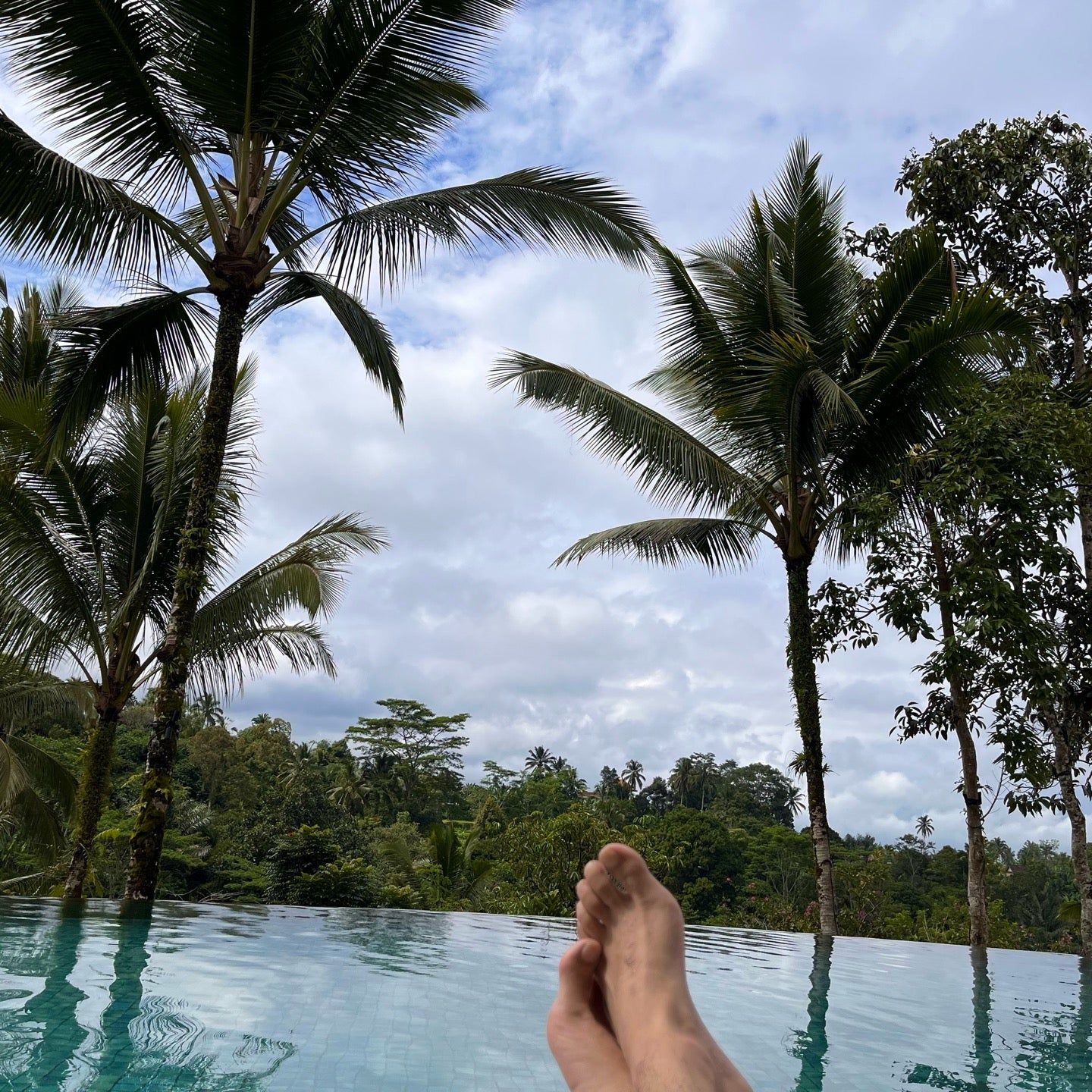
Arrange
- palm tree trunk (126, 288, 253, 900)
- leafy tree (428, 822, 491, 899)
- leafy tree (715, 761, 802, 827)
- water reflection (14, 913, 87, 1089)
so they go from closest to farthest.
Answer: water reflection (14, 913, 87, 1089) < palm tree trunk (126, 288, 253, 900) < leafy tree (428, 822, 491, 899) < leafy tree (715, 761, 802, 827)

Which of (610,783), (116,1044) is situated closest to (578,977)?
(116,1044)

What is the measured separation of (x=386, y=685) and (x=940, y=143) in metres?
23.7

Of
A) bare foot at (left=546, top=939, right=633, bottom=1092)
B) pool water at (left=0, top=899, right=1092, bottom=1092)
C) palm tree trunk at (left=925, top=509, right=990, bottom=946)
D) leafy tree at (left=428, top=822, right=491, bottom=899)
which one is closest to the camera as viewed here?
bare foot at (left=546, top=939, right=633, bottom=1092)

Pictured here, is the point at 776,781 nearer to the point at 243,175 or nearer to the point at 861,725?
the point at 861,725

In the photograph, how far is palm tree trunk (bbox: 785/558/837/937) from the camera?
681 cm

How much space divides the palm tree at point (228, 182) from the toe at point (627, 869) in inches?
143

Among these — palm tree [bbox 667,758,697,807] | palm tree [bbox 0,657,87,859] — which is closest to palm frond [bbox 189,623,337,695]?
palm tree [bbox 0,657,87,859]

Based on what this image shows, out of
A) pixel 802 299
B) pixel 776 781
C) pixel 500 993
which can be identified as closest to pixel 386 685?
pixel 776 781

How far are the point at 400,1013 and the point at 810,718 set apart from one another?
4493 millimetres

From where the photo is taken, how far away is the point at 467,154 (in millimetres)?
6684

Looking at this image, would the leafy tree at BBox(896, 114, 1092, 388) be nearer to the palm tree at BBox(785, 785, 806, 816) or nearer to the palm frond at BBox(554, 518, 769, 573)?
the palm frond at BBox(554, 518, 769, 573)

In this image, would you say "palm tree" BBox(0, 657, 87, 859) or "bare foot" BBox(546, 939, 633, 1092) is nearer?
"bare foot" BBox(546, 939, 633, 1092)

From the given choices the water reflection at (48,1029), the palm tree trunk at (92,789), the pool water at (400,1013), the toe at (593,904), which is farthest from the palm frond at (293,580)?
the toe at (593,904)

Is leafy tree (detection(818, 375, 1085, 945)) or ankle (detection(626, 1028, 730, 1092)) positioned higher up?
leafy tree (detection(818, 375, 1085, 945))
